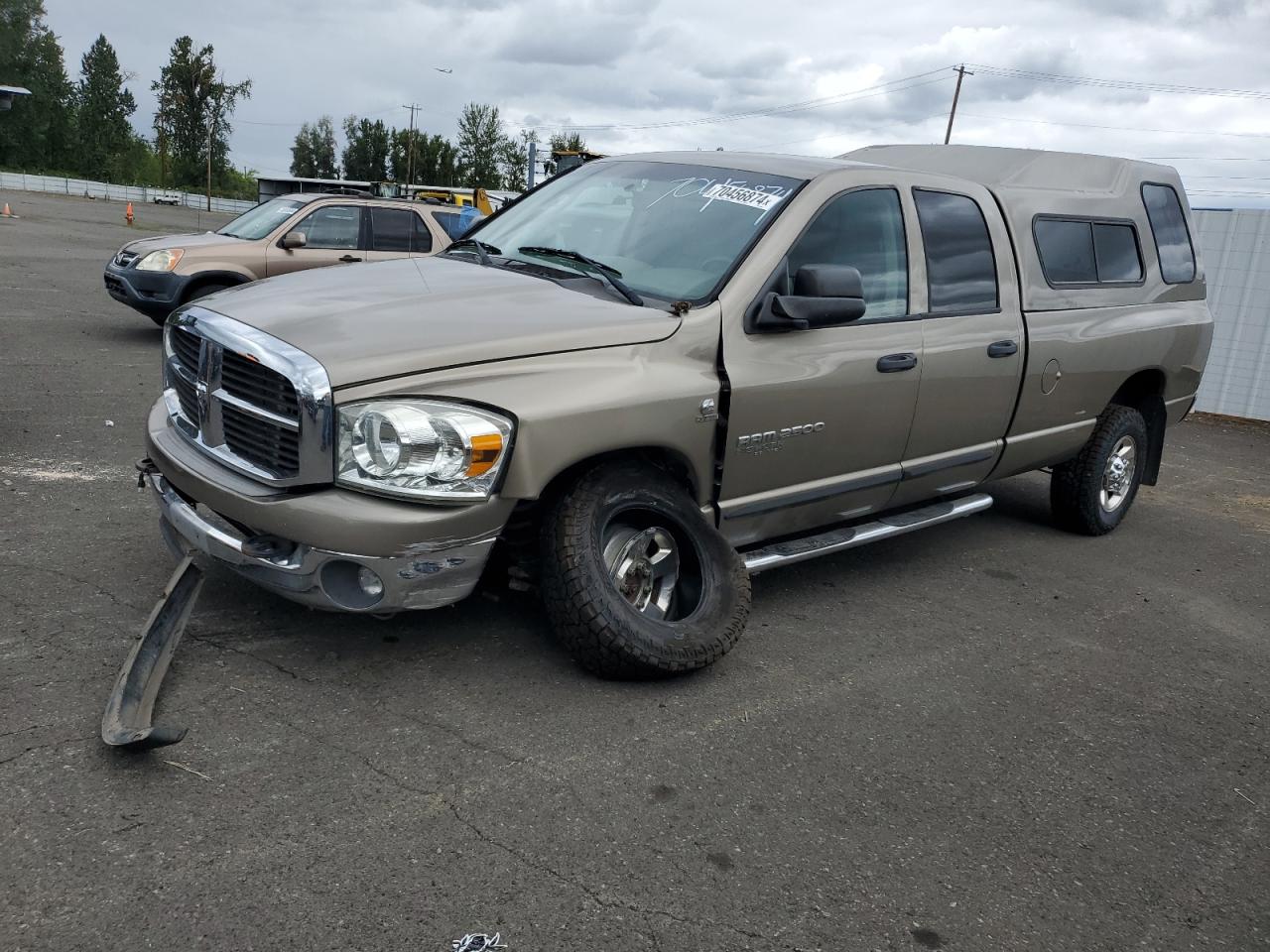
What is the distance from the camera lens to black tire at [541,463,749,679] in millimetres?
3549

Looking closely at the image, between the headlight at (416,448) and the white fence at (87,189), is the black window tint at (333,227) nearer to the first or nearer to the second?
the headlight at (416,448)

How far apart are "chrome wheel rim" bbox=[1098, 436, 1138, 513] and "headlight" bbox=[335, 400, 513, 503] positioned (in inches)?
170

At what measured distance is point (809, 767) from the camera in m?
3.36

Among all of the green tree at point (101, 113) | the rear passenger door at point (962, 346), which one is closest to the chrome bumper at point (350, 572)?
the rear passenger door at point (962, 346)

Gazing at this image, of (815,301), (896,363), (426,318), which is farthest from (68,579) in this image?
(896,363)

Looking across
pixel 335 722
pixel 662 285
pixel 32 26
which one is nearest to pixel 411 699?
pixel 335 722

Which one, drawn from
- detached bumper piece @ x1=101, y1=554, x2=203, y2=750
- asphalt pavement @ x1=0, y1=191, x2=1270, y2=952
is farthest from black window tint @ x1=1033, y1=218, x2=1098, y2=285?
detached bumper piece @ x1=101, y1=554, x2=203, y2=750

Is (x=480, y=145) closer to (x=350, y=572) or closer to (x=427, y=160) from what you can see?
(x=427, y=160)

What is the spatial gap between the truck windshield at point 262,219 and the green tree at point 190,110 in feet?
307

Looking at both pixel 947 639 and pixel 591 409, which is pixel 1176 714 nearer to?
pixel 947 639

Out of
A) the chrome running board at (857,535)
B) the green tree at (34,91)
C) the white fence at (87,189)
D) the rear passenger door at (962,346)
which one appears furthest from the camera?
the green tree at (34,91)

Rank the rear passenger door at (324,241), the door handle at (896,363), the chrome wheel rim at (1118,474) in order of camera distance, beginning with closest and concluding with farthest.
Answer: the door handle at (896,363)
the chrome wheel rim at (1118,474)
the rear passenger door at (324,241)

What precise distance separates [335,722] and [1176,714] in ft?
10.1

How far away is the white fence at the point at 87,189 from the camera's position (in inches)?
2692
